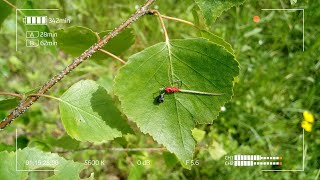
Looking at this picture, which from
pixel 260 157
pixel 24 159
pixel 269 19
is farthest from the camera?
pixel 269 19

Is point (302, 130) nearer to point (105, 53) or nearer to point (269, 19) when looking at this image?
point (269, 19)

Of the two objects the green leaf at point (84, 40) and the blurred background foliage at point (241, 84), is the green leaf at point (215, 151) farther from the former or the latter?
the green leaf at point (84, 40)

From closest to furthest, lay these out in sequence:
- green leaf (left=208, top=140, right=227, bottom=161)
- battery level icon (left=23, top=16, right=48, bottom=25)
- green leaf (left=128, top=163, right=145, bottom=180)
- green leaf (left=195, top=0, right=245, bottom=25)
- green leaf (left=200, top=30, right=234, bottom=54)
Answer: green leaf (left=195, top=0, right=245, bottom=25)
green leaf (left=200, top=30, right=234, bottom=54)
battery level icon (left=23, top=16, right=48, bottom=25)
green leaf (left=128, top=163, right=145, bottom=180)
green leaf (left=208, top=140, right=227, bottom=161)

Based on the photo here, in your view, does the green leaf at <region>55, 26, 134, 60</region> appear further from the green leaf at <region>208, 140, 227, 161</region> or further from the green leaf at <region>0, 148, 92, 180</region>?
the green leaf at <region>208, 140, 227, 161</region>

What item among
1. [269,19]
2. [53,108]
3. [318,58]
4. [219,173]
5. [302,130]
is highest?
[269,19]

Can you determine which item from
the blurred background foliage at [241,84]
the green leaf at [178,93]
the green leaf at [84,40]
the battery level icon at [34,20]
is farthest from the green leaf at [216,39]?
the blurred background foliage at [241,84]

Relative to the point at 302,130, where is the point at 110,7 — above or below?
above

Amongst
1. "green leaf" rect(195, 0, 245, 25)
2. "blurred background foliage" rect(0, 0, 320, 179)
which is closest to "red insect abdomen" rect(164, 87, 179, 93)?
"green leaf" rect(195, 0, 245, 25)

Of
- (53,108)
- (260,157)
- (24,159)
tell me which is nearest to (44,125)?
(53,108)
